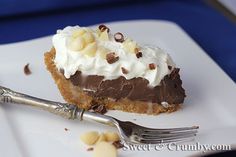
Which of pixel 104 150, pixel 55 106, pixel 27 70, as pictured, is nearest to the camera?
pixel 104 150

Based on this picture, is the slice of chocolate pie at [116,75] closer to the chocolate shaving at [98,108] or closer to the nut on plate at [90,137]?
the chocolate shaving at [98,108]

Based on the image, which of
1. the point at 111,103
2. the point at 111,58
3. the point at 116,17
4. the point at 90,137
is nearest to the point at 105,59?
the point at 111,58

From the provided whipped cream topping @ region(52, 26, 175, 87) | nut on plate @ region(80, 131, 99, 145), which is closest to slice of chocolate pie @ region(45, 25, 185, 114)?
Answer: whipped cream topping @ region(52, 26, 175, 87)

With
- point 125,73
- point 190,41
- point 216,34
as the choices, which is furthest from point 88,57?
point 216,34

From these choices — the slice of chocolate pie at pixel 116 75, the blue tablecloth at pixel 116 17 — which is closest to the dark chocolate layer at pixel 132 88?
the slice of chocolate pie at pixel 116 75

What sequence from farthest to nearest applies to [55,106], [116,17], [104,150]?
[116,17] < [55,106] < [104,150]

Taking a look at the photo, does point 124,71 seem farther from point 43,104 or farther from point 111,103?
point 43,104

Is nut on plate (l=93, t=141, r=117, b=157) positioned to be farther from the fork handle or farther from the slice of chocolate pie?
the slice of chocolate pie
